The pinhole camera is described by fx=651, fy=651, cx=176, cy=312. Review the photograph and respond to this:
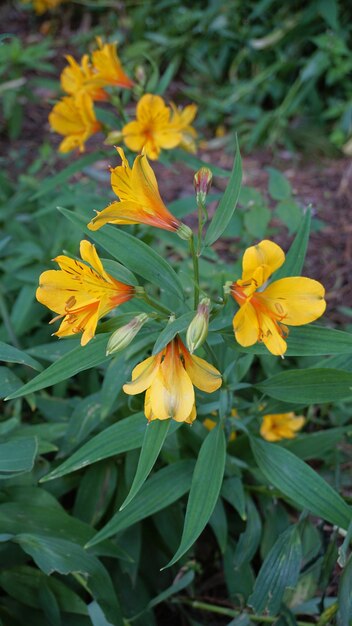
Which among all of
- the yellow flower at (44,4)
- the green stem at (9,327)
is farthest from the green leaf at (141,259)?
the yellow flower at (44,4)

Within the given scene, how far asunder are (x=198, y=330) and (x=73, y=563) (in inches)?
22.5

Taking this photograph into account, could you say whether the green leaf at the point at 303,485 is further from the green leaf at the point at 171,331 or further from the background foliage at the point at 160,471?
the green leaf at the point at 171,331

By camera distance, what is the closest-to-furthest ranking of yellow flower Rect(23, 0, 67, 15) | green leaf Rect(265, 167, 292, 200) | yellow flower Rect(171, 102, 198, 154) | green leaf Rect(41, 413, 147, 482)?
1. green leaf Rect(41, 413, 147, 482)
2. yellow flower Rect(171, 102, 198, 154)
3. green leaf Rect(265, 167, 292, 200)
4. yellow flower Rect(23, 0, 67, 15)

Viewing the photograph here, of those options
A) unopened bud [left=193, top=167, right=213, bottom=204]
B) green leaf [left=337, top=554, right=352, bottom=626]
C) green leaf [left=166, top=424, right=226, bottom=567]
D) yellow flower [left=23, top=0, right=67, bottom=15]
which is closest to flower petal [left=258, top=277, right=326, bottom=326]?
unopened bud [left=193, top=167, right=213, bottom=204]

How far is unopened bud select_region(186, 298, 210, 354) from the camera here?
0.93 metres

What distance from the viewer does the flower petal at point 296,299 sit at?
0.95 m

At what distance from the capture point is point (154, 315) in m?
1.05

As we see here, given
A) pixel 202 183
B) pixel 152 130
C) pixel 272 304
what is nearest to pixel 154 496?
pixel 272 304

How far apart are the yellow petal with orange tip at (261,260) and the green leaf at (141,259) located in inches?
7.8

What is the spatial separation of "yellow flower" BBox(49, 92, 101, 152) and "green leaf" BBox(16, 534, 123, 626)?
38.0 inches

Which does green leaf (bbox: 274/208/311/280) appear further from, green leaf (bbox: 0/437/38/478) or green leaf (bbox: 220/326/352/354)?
green leaf (bbox: 0/437/38/478)

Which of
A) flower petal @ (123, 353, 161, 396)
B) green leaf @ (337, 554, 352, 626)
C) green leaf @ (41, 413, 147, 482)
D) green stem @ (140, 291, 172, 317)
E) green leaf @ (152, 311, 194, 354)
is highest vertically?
green leaf @ (152, 311, 194, 354)

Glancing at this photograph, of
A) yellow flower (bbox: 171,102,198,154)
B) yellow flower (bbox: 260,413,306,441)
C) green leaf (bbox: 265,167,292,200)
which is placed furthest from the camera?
green leaf (bbox: 265,167,292,200)

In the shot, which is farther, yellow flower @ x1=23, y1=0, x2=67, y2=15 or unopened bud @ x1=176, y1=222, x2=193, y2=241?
yellow flower @ x1=23, y1=0, x2=67, y2=15
